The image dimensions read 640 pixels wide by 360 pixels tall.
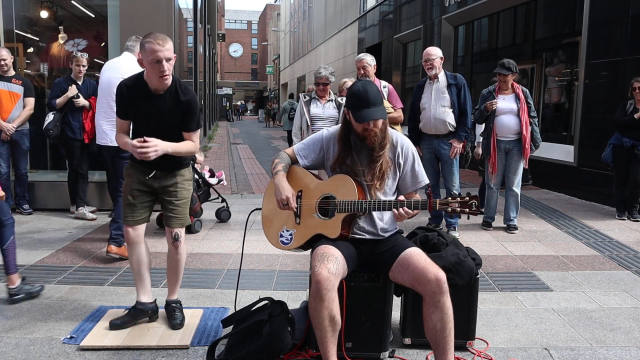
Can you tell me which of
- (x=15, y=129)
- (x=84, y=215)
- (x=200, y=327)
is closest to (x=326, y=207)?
(x=200, y=327)

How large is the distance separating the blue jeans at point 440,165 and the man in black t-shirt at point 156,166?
3.09 m

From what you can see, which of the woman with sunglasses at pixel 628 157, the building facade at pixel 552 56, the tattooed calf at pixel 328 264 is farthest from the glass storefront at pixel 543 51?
the tattooed calf at pixel 328 264

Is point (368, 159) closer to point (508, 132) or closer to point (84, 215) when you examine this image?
point (508, 132)

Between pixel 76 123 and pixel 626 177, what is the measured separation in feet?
22.5

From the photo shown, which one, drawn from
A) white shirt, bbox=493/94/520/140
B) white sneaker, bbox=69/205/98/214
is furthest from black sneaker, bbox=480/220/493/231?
white sneaker, bbox=69/205/98/214

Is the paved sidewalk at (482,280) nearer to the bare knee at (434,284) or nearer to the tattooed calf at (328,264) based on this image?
the bare knee at (434,284)

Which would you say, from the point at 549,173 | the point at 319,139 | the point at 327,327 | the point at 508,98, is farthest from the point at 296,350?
the point at 549,173

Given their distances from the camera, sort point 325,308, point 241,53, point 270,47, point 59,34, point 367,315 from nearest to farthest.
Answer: point 325,308 < point 367,315 < point 59,34 < point 270,47 < point 241,53

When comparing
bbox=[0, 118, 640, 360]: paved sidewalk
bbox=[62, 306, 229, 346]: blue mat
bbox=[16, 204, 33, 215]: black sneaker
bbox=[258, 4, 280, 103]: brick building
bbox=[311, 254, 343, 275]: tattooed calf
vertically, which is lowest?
bbox=[62, 306, 229, 346]: blue mat

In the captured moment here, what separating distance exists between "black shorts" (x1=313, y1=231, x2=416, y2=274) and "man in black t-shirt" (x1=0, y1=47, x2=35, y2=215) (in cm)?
508

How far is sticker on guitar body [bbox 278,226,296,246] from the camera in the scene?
10.4ft

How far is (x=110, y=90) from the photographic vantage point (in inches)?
191

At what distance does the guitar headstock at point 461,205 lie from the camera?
287cm

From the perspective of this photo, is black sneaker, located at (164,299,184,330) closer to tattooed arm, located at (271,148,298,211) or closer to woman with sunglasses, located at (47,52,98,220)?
tattooed arm, located at (271,148,298,211)
